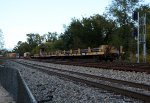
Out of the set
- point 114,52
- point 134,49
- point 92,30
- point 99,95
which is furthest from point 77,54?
point 99,95

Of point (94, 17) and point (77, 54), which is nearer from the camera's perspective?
point (77, 54)

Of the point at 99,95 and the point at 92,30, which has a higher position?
the point at 92,30

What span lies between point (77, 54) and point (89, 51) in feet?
15.4

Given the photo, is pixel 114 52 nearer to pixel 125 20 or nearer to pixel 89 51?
pixel 89 51

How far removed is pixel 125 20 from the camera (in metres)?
86.4

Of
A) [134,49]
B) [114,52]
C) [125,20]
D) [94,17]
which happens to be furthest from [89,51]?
[94,17]

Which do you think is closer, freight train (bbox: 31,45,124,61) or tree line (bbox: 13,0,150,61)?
freight train (bbox: 31,45,124,61)

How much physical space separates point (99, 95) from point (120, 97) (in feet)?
3.63

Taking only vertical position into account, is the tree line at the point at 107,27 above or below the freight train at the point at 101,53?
above

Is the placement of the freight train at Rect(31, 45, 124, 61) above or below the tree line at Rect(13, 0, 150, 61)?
below

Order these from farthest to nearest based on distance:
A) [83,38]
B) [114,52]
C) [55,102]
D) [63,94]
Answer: [83,38]
[114,52]
[63,94]
[55,102]

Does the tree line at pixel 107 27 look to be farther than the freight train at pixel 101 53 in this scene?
Yes

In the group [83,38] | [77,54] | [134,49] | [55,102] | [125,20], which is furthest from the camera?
[83,38]

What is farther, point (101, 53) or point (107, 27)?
point (107, 27)
